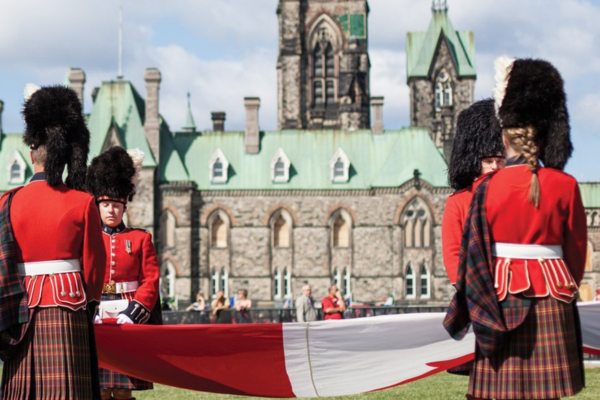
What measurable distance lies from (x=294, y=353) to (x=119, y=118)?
143 ft

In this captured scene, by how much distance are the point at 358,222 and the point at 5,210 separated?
43662 mm

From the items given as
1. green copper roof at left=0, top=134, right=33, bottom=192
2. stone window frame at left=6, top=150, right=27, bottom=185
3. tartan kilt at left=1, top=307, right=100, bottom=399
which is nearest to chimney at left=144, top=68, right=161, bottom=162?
green copper roof at left=0, top=134, right=33, bottom=192

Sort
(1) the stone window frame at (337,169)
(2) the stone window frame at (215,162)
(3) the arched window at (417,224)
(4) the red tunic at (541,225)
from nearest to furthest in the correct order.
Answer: (4) the red tunic at (541,225)
(3) the arched window at (417,224)
(1) the stone window frame at (337,169)
(2) the stone window frame at (215,162)

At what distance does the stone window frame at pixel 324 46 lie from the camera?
213 ft

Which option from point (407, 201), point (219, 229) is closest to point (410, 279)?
point (407, 201)

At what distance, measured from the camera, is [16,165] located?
51.4m

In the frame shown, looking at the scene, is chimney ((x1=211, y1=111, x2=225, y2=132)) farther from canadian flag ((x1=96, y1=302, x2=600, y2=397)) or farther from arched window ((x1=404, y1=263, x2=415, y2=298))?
canadian flag ((x1=96, y1=302, x2=600, y2=397))

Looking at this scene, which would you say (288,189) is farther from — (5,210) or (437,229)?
(5,210)

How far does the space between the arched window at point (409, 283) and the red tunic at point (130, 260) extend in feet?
137

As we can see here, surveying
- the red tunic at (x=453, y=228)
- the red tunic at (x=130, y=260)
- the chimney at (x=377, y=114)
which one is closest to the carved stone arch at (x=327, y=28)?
the chimney at (x=377, y=114)

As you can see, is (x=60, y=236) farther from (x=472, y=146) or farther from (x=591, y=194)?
(x=591, y=194)

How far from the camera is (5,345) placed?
663 cm

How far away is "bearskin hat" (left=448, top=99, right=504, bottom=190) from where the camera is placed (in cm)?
760

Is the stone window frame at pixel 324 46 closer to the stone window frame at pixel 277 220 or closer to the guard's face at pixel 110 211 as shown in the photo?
the stone window frame at pixel 277 220
